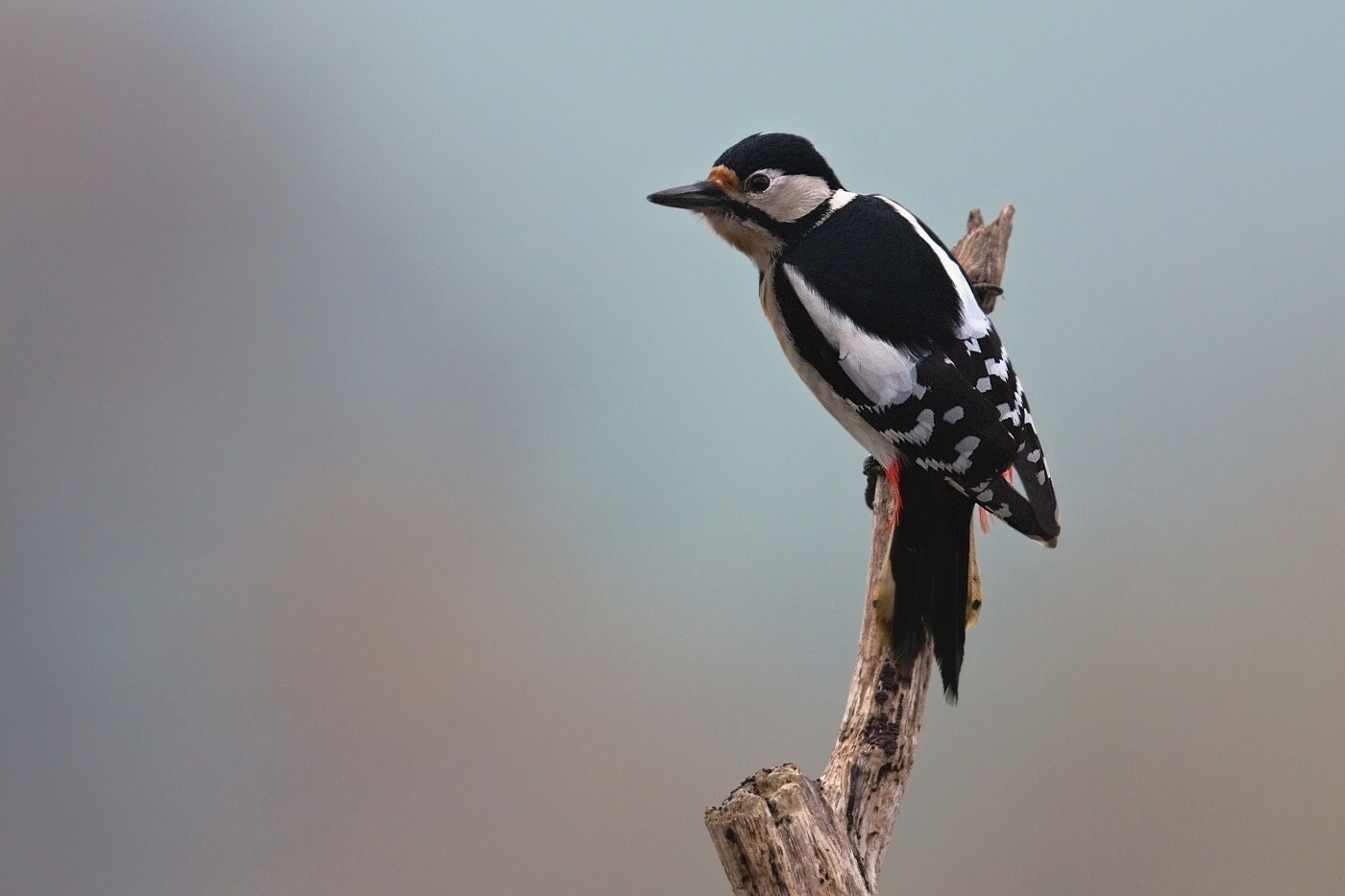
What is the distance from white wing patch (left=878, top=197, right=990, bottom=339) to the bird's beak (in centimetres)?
23

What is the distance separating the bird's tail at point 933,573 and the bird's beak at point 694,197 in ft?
1.39

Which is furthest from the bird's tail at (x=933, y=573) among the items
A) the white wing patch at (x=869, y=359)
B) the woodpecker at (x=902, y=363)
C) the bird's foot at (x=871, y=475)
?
the bird's foot at (x=871, y=475)

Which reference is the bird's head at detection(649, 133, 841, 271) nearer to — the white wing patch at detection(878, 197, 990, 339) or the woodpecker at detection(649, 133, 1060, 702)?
the woodpecker at detection(649, 133, 1060, 702)

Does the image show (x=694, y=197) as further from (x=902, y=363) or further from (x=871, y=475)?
(x=871, y=475)

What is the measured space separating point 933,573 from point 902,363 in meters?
0.26

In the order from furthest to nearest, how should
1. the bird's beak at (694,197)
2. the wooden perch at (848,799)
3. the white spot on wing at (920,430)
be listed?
the bird's beak at (694,197), the white spot on wing at (920,430), the wooden perch at (848,799)

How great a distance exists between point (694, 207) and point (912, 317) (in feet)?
1.08

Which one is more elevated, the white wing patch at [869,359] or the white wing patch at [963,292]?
the white wing patch at [963,292]

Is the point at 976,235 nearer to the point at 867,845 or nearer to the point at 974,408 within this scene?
the point at 974,408

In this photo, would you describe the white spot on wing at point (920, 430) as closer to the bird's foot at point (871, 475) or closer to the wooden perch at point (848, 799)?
the wooden perch at point (848, 799)

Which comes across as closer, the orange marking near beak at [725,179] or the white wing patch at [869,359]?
the white wing patch at [869,359]

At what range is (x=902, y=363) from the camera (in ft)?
4.53

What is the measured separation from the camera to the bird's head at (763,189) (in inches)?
59.5

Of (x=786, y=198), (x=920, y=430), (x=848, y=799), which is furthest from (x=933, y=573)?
(x=786, y=198)
